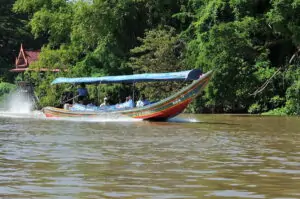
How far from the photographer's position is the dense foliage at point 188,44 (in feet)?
96.5

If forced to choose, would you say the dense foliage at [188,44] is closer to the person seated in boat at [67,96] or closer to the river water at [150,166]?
the person seated in boat at [67,96]

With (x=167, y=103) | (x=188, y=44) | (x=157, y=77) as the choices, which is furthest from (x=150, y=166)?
(x=188, y=44)

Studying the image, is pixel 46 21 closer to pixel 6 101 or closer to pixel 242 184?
pixel 6 101

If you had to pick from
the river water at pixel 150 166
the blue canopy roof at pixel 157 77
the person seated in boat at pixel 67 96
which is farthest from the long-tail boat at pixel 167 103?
the person seated in boat at pixel 67 96

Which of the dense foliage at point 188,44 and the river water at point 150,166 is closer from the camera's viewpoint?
the river water at point 150,166

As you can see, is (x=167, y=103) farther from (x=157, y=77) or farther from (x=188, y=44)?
(x=188, y=44)

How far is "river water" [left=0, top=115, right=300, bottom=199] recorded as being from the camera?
297 inches

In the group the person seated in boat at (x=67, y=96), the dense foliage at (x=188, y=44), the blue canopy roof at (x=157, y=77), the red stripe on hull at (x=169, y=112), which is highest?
the dense foliage at (x=188, y=44)

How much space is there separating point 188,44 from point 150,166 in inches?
902

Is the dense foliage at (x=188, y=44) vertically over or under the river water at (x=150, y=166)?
over

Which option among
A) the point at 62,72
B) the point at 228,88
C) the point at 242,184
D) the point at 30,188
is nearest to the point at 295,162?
the point at 242,184

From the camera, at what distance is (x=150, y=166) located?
9.77 metres

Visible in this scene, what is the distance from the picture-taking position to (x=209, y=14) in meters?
30.5

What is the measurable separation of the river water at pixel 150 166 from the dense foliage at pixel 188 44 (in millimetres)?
13693
